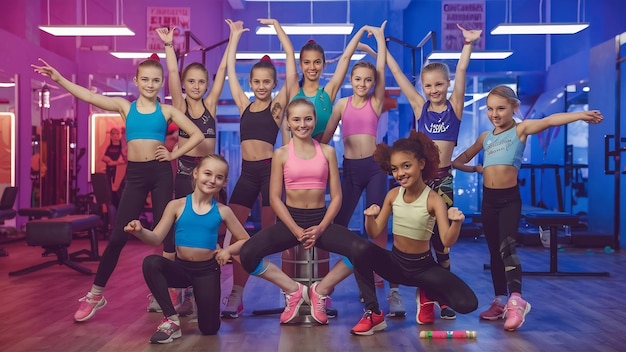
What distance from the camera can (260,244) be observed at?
3.93m

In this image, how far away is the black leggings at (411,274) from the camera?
3.69 metres

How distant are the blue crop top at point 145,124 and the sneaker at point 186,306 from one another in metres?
1.05

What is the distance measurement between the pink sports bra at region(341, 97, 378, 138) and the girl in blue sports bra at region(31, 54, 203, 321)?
37.4 inches

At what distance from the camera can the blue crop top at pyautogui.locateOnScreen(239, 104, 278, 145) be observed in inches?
174

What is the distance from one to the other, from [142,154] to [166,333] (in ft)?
3.93

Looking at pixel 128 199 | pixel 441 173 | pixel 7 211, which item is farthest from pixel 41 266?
pixel 441 173

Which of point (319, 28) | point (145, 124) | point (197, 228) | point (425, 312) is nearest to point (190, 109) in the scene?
point (145, 124)

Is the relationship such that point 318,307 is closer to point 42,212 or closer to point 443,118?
point 443,118

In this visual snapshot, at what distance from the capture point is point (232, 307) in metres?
4.38

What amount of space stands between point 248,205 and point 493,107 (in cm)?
165

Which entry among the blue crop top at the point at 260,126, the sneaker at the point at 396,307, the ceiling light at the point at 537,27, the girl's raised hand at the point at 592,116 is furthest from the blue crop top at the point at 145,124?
the ceiling light at the point at 537,27

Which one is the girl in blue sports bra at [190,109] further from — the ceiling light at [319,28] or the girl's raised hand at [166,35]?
the ceiling light at [319,28]

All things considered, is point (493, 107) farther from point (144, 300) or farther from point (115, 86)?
point (115, 86)

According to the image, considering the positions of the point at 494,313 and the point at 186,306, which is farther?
the point at 186,306
